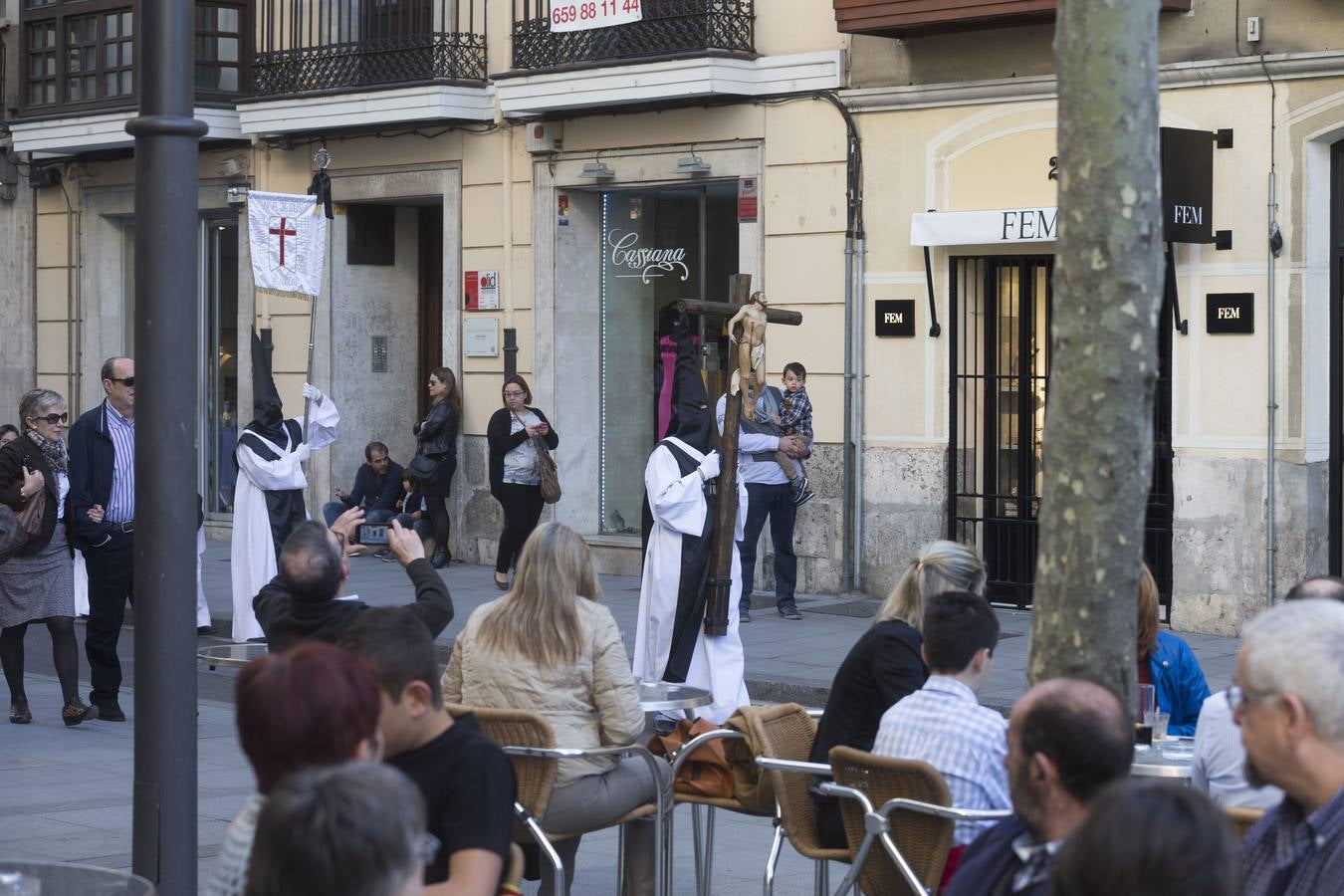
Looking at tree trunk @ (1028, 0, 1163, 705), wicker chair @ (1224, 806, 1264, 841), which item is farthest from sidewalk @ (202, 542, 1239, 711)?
tree trunk @ (1028, 0, 1163, 705)

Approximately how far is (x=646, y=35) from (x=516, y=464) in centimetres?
378

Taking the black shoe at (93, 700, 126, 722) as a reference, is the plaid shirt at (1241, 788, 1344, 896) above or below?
above

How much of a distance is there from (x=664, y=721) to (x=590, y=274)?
30.6 ft

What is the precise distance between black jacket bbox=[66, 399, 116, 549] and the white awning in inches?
270

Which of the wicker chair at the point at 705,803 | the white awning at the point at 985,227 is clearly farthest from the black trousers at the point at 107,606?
the white awning at the point at 985,227

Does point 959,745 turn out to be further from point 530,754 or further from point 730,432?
point 730,432

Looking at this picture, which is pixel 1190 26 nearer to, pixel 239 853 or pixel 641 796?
pixel 641 796

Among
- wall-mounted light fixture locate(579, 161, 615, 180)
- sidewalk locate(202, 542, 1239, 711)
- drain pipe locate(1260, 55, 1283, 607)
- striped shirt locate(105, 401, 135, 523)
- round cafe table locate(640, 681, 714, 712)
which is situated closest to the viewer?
round cafe table locate(640, 681, 714, 712)

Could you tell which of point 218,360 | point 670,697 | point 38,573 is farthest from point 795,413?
point 218,360

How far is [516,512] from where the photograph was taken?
17.1 meters

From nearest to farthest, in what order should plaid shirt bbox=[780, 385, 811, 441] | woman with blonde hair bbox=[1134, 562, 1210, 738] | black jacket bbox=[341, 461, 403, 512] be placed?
woman with blonde hair bbox=[1134, 562, 1210, 738]
plaid shirt bbox=[780, 385, 811, 441]
black jacket bbox=[341, 461, 403, 512]

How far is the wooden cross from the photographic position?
984 cm

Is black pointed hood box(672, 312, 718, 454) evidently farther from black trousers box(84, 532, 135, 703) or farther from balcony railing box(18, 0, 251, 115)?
balcony railing box(18, 0, 251, 115)

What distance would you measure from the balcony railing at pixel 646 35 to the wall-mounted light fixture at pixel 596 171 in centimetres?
94
